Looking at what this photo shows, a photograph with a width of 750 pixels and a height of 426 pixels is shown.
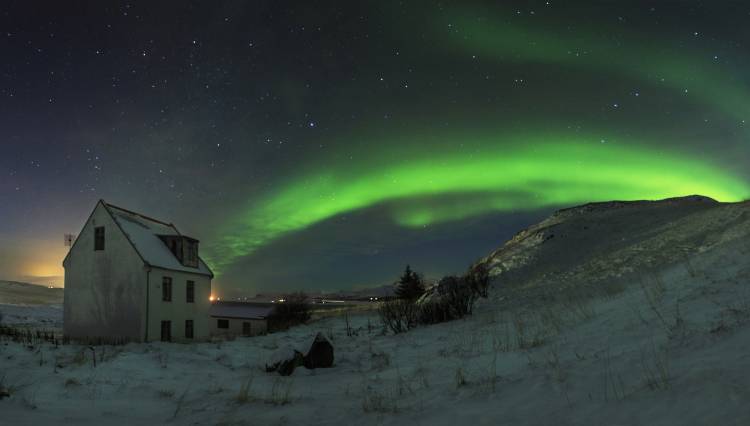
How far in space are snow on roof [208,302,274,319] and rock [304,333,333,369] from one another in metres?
45.9

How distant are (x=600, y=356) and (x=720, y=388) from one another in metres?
2.46

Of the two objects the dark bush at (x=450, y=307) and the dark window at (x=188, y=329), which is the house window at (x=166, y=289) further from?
the dark bush at (x=450, y=307)

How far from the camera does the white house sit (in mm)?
26266

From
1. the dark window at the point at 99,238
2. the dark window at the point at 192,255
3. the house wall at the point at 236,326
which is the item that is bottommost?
the house wall at the point at 236,326

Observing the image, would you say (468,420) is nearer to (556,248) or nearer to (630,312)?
(630,312)

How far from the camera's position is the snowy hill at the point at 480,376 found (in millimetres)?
4852

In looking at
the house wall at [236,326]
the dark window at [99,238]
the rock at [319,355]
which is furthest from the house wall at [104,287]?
the house wall at [236,326]

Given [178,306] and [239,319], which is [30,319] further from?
[178,306]

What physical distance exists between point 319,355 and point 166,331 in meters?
20.4

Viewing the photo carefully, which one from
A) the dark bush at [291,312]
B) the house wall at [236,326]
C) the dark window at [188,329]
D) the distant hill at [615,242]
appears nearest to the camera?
the distant hill at [615,242]

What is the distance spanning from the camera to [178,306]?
2892 cm

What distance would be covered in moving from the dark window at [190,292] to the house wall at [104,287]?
13.5 feet

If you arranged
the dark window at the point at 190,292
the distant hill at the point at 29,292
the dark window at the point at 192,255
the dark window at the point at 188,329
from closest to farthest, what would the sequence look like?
the dark window at the point at 188,329, the dark window at the point at 190,292, the dark window at the point at 192,255, the distant hill at the point at 29,292

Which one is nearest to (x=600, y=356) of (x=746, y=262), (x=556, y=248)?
(x=746, y=262)
